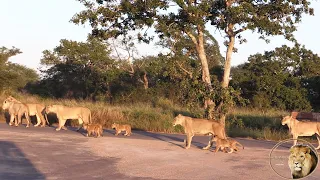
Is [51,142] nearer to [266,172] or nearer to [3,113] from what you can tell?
[266,172]

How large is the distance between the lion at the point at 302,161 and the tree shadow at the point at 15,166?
656 cm

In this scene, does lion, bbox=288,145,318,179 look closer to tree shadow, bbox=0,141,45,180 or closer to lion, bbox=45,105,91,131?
tree shadow, bbox=0,141,45,180

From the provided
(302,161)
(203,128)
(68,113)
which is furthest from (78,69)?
(302,161)

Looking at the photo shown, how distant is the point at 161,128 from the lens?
24.8m

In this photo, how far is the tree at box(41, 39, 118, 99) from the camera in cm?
5131

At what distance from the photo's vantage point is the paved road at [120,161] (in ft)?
35.9

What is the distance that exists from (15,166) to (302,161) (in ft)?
27.1

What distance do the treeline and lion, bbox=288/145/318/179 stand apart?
37.3 metres

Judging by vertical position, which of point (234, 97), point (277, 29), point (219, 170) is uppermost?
point (277, 29)

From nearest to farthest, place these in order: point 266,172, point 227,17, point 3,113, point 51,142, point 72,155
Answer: point 266,172, point 72,155, point 51,142, point 227,17, point 3,113

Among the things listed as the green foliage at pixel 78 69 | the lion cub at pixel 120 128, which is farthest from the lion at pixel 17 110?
the green foliage at pixel 78 69

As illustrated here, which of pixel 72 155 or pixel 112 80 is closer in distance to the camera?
pixel 72 155

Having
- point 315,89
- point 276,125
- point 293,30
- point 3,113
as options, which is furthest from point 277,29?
point 315,89

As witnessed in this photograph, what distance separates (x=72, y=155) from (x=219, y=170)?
443cm
